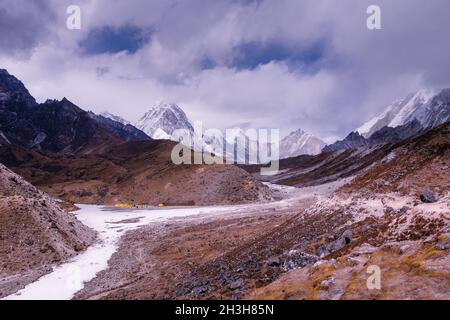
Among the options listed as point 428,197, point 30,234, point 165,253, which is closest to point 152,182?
point 30,234

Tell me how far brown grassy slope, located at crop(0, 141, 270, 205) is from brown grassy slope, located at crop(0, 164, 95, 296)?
64755 millimetres

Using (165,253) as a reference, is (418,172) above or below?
above

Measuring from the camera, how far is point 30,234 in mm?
48781

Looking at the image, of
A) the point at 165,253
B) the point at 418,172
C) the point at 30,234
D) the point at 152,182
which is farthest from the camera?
the point at 152,182

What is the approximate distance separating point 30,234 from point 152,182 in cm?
9927

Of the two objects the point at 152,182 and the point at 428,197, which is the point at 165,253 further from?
the point at 152,182

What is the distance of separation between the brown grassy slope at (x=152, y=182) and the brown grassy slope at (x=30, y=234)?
64.8m

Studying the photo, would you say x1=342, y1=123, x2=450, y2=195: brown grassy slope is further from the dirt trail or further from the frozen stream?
the frozen stream

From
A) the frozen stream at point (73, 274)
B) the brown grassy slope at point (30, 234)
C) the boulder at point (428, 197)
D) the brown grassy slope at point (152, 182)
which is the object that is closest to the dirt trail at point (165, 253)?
the frozen stream at point (73, 274)

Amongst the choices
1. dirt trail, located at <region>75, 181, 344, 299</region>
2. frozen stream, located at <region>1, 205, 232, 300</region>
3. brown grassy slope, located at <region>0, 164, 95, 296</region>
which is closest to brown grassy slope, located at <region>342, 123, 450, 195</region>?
dirt trail, located at <region>75, 181, 344, 299</region>

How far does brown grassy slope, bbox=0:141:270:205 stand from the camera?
12403 cm
